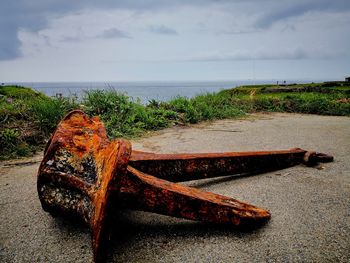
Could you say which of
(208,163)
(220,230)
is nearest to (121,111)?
(208,163)

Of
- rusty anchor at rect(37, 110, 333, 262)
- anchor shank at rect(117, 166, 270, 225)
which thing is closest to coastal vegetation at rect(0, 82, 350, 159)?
rusty anchor at rect(37, 110, 333, 262)

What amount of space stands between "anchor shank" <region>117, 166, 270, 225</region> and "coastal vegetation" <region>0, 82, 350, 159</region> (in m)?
2.41

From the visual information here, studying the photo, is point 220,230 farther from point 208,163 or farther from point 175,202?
point 208,163

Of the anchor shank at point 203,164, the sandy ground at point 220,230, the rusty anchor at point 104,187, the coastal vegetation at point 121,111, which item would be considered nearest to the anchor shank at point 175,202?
the rusty anchor at point 104,187

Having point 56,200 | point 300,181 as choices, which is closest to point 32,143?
point 56,200

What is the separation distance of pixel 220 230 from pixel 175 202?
36cm

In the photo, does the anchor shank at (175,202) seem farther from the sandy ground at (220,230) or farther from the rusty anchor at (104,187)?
the sandy ground at (220,230)

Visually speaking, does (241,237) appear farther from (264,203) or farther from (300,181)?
(300,181)

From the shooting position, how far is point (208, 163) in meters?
1.89

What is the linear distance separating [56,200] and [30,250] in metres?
0.25

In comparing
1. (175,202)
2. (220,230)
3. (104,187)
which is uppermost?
(104,187)

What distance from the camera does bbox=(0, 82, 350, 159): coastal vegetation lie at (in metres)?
3.49

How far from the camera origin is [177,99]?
6.06 meters

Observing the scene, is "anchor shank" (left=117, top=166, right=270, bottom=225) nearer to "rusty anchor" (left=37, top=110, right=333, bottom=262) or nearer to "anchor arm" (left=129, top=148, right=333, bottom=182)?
"rusty anchor" (left=37, top=110, right=333, bottom=262)
